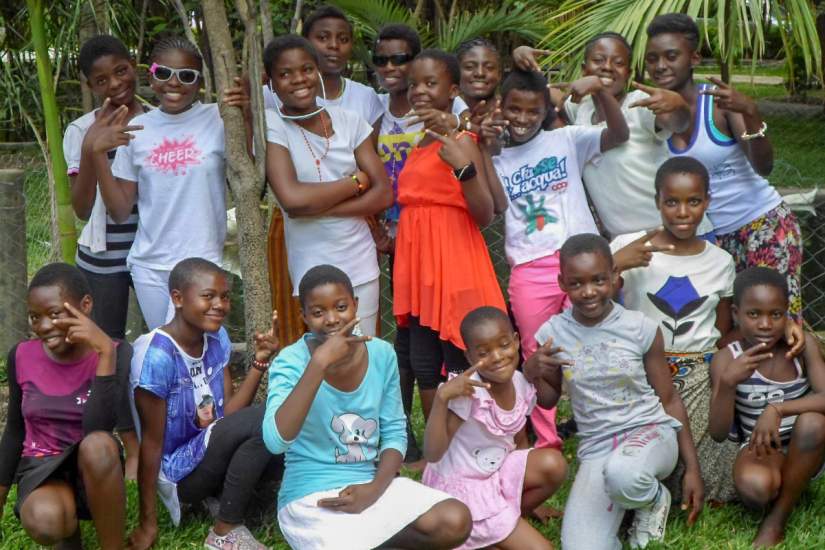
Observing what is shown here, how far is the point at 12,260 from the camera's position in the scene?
562 centimetres

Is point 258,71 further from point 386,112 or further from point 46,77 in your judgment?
point 46,77

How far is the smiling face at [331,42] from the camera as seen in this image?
4.52m

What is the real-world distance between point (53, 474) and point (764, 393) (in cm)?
237

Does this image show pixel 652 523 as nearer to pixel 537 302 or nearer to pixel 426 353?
pixel 537 302

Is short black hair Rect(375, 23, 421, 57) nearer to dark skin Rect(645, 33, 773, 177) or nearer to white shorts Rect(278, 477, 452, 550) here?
dark skin Rect(645, 33, 773, 177)

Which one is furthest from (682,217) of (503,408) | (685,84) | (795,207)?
(795,207)

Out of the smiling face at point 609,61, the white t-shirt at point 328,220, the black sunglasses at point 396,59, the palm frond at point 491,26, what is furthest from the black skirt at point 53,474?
the palm frond at point 491,26

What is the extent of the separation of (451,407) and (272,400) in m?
0.60

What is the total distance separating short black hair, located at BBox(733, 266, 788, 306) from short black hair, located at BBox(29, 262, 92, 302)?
220 cm

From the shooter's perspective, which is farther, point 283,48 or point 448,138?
point 283,48

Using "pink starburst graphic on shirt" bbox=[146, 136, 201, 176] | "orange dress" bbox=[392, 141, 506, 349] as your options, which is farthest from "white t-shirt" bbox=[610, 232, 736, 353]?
"pink starburst graphic on shirt" bbox=[146, 136, 201, 176]

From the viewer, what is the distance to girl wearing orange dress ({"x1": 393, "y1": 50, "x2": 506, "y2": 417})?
409cm

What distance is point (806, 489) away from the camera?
13.0 feet

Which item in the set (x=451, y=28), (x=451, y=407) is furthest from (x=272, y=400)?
(x=451, y=28)
